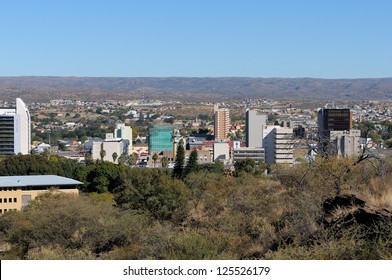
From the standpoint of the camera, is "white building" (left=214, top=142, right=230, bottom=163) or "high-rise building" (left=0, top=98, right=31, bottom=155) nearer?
"high-rise building" (left=0, top=98, right=31, bottom=155)

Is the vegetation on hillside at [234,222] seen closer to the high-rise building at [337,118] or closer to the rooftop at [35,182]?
the rooftop at [35,182]

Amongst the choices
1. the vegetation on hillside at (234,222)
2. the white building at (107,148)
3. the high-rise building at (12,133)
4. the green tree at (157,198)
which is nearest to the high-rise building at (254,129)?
the white building at (107,148)

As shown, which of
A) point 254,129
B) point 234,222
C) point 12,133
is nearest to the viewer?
point 234,222

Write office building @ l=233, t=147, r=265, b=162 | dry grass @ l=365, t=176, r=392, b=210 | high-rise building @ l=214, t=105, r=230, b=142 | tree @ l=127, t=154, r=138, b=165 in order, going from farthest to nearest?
high-rise building @ l=214, t=105, r=230, b=142 → office building @ l=233, t=147, r=265, b=162 → tree @ l=127, t=154, r=138, b=165 → dry grass @ l=365, t=176, r=392, b=210

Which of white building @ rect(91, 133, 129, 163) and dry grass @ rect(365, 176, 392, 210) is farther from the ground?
dry grass @ rect(365, 176, 392, 210)

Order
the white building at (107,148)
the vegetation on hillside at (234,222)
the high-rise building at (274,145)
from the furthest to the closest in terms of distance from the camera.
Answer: the white building at (107,148) < the high-rise building at (274,145) < the vegetation on hillside at (234,222)

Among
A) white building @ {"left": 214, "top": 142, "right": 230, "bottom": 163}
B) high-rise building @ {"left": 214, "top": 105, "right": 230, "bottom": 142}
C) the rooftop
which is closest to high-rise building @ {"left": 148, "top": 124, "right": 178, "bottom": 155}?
white building @ {"left": 214, "top": 142, "right": 230, "bottom": 163}

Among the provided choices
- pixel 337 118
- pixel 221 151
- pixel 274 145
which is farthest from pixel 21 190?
pixel 337 118

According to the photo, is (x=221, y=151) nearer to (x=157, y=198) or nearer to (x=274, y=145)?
(x=274, y=145)

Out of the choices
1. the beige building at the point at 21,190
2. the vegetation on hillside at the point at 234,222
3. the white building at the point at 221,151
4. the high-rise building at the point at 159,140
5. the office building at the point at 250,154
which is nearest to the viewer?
the vegetation on hillside at the point at 234,222

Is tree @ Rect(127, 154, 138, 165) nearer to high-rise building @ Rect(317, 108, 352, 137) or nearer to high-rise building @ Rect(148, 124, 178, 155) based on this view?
high-rise building @ Rect(148, 124, 178, 155)

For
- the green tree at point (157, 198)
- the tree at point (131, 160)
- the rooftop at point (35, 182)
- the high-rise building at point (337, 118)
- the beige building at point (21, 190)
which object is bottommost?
the tree at point (131, 160)
